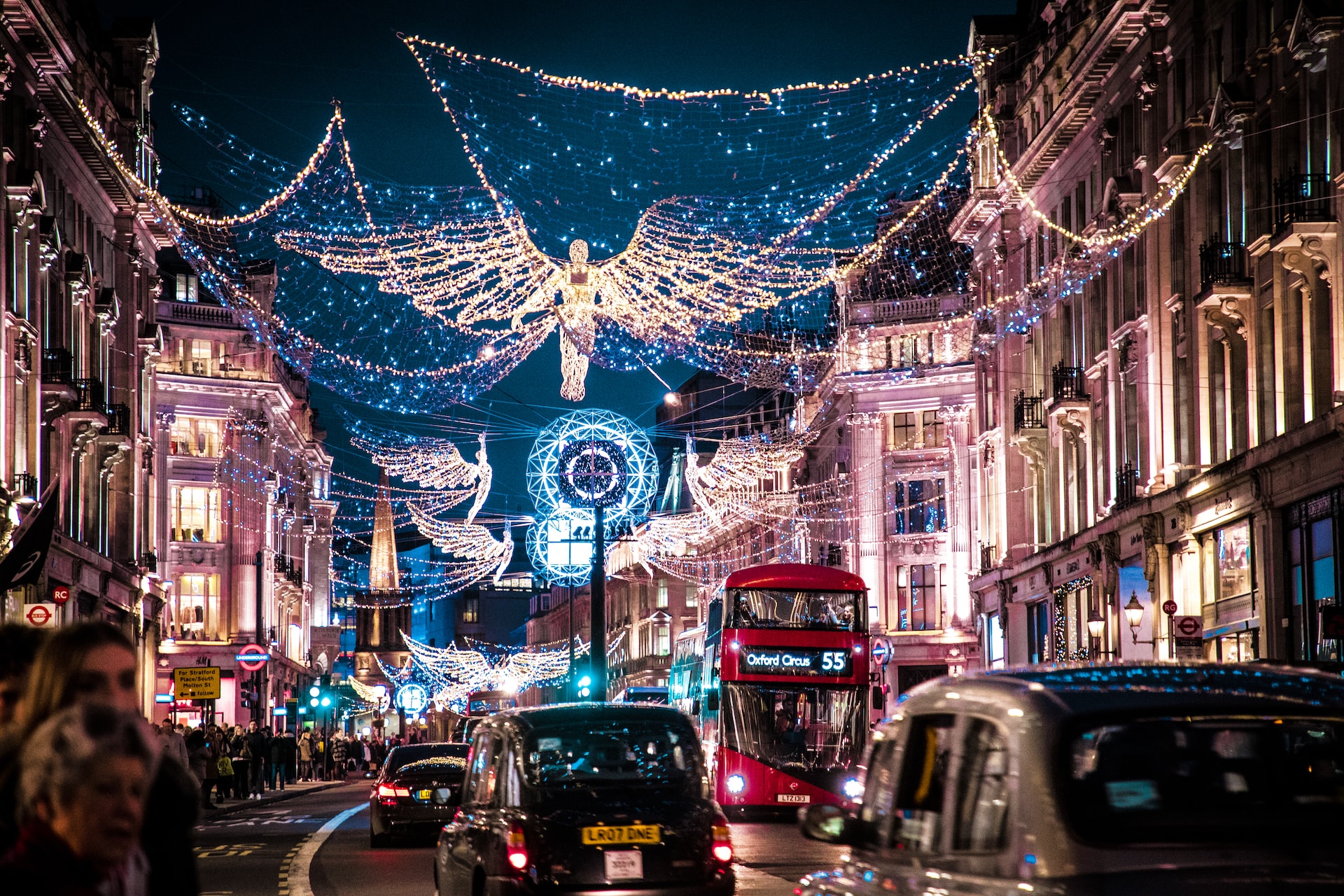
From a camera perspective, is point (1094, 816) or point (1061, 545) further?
point (1061, 545)


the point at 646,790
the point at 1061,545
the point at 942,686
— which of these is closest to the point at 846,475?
the point at 1061,545

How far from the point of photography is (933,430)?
7162 centimetres

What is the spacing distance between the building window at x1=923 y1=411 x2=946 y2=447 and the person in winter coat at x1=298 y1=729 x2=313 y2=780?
2563 cm

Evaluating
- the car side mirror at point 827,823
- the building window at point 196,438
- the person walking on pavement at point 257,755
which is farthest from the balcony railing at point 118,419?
the car side mirror at point 827,823

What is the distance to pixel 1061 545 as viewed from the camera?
4538 centimetres

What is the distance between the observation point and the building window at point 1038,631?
48.2 meters

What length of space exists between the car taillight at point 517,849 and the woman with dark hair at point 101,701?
22.2ft

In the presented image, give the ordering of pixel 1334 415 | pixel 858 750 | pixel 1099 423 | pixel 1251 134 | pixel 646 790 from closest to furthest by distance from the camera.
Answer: pixel 646 790
pixel 1334 415
pixel 858 750
pixel 1251 134
pixel 1099 423

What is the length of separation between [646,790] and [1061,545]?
34562 millimetres

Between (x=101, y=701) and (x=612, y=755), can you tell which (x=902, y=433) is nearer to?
(x=612, y=755)

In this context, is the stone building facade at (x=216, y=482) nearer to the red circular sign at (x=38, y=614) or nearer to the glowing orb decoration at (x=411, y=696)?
the glowing orb decoration at (x=411, y=696)

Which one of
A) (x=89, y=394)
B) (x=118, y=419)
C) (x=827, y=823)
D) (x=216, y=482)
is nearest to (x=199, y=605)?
(x=216, y=482)

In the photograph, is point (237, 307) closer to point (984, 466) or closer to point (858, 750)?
point (858, 750)

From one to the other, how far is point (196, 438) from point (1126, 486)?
1614 inches
